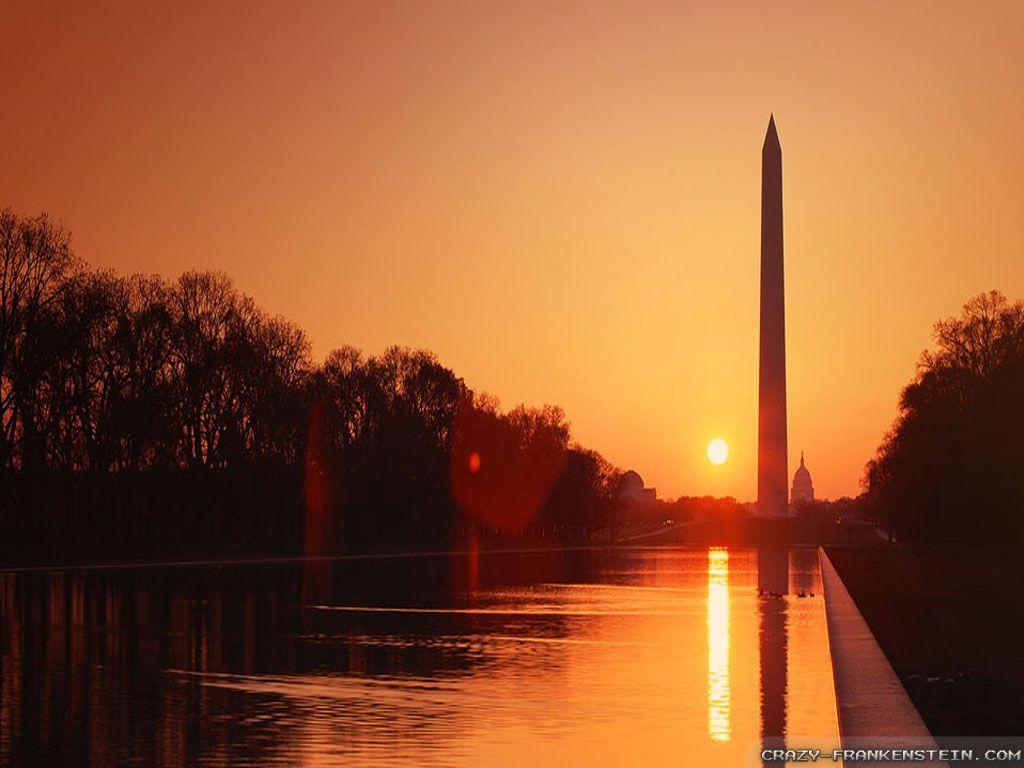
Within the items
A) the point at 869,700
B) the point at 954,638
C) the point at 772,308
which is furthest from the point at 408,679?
the point at 772,308

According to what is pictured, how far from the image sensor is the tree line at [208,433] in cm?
5931

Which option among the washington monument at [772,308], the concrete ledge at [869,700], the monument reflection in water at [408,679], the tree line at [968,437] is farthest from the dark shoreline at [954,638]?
the washington monument at [772,308]

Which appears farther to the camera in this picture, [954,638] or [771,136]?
[771,136]

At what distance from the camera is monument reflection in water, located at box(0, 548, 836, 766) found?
1241cm

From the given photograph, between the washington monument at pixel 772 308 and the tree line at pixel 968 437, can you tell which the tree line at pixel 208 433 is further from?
the tree line at pixel 968 437

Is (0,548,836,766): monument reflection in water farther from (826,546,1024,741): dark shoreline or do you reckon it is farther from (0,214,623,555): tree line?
(0,214,623,555): tree line

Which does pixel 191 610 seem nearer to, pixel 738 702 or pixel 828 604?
pixel 828 604

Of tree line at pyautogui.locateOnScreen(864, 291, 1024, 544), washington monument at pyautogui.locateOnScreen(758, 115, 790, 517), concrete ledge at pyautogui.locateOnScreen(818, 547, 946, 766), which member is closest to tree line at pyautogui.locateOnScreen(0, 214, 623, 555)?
washington monument at pyautogui.locateOnScreen(758, 115, 790, 517)

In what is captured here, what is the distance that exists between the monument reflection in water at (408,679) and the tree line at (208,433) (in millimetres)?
26045

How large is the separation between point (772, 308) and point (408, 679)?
83.2 meters

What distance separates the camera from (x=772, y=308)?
320 feet

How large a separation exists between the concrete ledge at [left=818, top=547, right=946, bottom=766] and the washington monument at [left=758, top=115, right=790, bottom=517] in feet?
248

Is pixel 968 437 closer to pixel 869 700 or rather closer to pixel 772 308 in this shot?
pixel 772 308

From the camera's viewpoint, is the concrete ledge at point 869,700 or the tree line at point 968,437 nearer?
the concrete ledge at point 869,700
